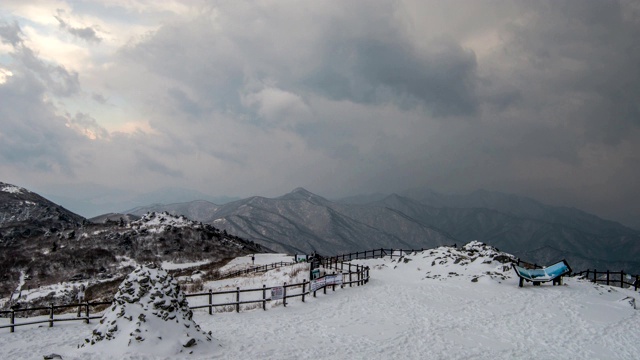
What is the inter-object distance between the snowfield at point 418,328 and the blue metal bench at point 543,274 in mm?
546

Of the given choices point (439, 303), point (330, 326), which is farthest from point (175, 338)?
point (439, 303)

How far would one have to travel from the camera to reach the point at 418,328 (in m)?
17.1

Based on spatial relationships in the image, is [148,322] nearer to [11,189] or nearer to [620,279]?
[620,279]

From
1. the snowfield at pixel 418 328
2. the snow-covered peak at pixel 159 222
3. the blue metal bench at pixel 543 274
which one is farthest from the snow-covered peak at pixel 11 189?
the blue metal bench at pixel 543 274

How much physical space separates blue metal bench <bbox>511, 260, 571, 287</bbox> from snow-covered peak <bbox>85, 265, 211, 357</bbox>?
2245 centimetres

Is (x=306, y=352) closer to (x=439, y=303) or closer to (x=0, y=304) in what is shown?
(x=439, y=303)

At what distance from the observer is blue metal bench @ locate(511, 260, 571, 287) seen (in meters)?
27.0

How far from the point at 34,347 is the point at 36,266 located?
67152mm

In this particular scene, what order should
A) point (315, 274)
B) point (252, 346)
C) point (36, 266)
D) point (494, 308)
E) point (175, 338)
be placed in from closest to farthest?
1. point (175, 338)
2. point (252, 346)
3. point (494, 308)
4. point (315, 274)
5. point (36, 266)

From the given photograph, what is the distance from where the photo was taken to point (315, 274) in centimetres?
2902

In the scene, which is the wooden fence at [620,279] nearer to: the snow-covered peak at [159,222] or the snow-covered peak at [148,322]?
the snow-covered peak at [148,322]

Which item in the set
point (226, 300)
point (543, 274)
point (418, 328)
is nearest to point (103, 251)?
point (226, 300)

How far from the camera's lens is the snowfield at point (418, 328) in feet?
45.1

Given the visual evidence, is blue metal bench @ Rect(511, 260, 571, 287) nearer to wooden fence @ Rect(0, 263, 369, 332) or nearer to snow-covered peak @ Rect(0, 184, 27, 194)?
wooden fence @ Rect(0, 263, 369, 332)
